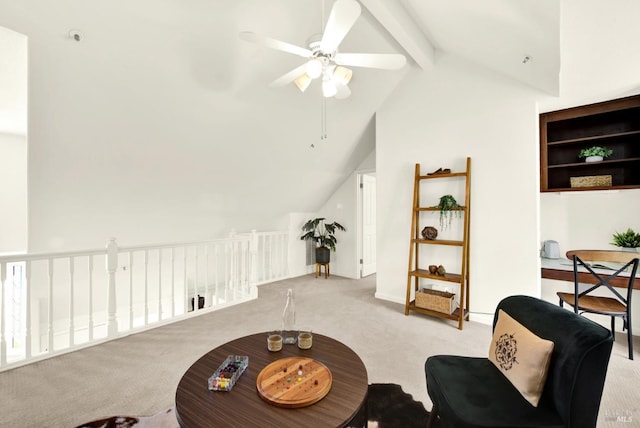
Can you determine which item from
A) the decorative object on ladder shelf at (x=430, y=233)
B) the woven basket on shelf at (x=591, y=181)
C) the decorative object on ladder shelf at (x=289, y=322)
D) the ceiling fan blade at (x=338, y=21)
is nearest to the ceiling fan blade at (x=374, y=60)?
the ceiling fan blade at (x=338, y=21)

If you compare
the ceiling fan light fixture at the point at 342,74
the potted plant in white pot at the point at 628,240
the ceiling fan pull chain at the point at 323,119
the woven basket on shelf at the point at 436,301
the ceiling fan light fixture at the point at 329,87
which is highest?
the ceiling fan pull chain at the point at 323,119

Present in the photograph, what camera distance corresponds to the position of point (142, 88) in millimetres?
2426

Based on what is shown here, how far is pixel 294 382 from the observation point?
1263mm

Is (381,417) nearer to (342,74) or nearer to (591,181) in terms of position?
(342,74)

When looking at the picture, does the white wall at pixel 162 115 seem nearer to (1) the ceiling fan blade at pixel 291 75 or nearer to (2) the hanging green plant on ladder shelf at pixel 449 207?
(1) the ceiling fan blade at pixel 291 75

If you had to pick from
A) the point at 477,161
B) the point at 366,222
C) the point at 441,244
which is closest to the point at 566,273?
the point at 441,244

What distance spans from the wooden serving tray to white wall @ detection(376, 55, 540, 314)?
255 centimetres

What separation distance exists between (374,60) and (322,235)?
389 cm

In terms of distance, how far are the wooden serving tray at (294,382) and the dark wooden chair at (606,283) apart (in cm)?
244

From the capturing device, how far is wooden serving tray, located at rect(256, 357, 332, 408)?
1.15 meters

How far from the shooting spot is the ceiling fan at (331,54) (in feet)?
4.67

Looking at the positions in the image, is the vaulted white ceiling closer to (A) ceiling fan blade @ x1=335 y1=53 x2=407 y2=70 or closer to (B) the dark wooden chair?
(A) ceiling fan blade @ x1=335 y1=53 x2=407 y2=70

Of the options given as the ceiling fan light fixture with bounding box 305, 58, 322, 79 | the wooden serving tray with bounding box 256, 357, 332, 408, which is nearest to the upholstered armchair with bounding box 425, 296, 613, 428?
the wooden serving tray with bounding box 256, 357, 332, 408

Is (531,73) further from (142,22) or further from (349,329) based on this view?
(142,22)
